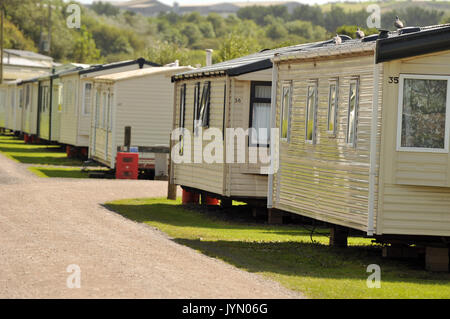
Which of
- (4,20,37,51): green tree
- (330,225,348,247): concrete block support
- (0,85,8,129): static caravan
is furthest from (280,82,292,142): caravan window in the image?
(4,20,37,51): green tree

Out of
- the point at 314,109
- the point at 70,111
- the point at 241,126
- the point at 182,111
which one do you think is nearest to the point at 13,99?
the point at 70,111

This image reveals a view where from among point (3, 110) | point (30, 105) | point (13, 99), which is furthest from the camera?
point (3, 110)

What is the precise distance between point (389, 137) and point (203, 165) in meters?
8.03

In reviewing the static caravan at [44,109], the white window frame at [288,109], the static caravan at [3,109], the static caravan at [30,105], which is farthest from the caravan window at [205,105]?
the static caravan at [3,109]

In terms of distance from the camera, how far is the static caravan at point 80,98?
3144 cm

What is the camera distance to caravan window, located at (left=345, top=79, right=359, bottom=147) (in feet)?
41.6

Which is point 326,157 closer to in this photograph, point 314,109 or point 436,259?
point 314,109

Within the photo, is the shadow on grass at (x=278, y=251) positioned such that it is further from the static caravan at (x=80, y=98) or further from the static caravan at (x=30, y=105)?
the static caravan at (x=30, y=105)

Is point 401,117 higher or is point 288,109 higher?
point 288,109

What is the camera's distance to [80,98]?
32406 millimetres

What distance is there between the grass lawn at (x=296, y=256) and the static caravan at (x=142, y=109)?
763 centimetres

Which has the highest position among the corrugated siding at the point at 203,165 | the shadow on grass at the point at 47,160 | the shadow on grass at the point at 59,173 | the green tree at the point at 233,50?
the green tree at the point at 233,50

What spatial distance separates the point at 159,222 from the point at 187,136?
416 centimetres
